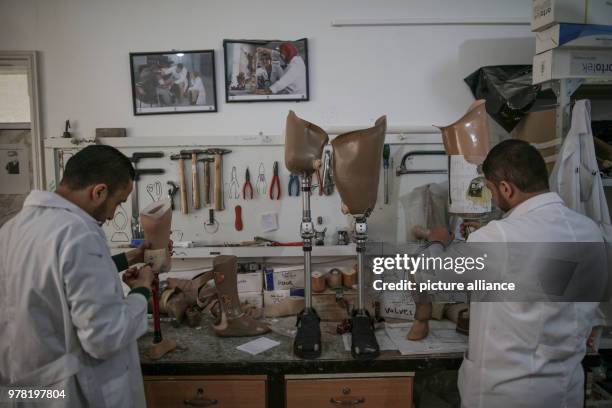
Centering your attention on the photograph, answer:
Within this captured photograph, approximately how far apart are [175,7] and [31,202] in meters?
1.65

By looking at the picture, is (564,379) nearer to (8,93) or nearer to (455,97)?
(455,97)

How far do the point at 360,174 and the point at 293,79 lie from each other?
38.0 inches

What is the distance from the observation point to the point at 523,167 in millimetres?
1321

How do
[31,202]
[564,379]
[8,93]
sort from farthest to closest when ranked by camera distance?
1. [8,93]
2. [564,379]
3. [31,202]

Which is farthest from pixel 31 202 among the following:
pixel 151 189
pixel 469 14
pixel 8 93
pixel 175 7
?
pixel 8 93

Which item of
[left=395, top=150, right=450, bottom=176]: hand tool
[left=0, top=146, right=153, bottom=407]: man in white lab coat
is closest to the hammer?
[left=0, top=146, right=153, bottom=407]: man in white lab coat

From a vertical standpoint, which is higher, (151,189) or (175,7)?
(175,7)

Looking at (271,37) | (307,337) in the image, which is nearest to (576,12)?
(271,37)

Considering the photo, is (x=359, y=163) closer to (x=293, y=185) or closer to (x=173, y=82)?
(x=293, y=185)

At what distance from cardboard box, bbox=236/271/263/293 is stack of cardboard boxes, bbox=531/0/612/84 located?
186 centimetres

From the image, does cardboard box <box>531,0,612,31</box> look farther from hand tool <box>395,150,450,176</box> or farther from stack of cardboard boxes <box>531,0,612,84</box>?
hand tool <box>395,150,450,176</box>

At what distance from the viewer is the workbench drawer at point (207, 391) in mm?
1609

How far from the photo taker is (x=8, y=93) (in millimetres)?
3242

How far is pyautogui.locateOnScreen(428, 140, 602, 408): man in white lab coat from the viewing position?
1.26 m
